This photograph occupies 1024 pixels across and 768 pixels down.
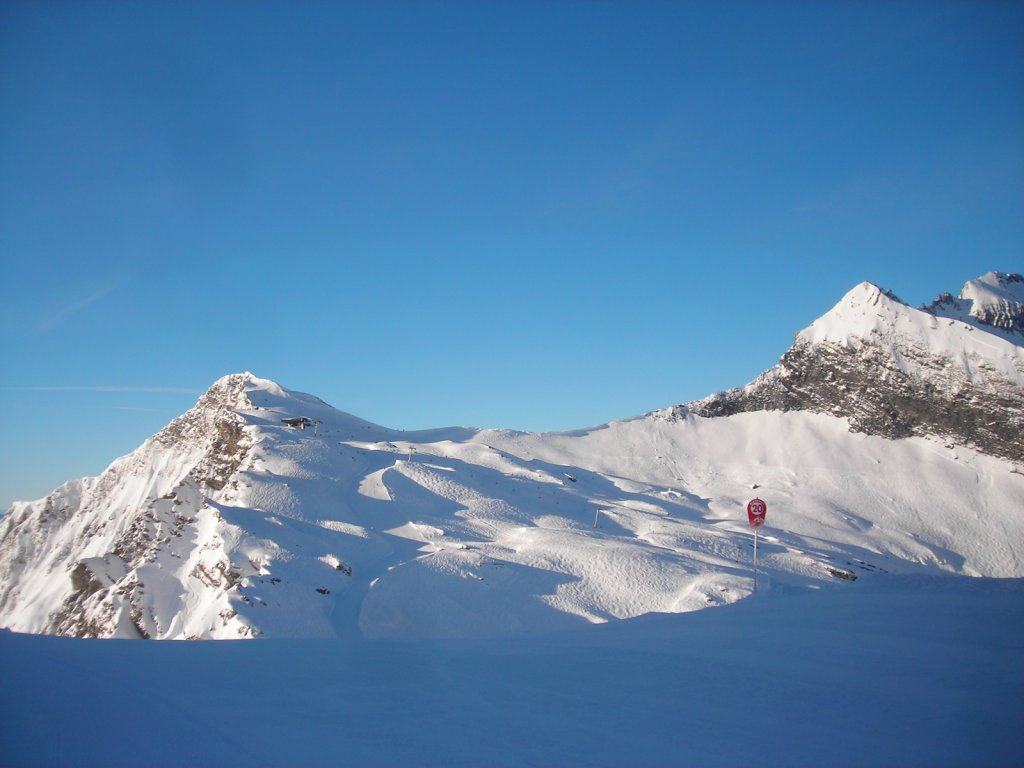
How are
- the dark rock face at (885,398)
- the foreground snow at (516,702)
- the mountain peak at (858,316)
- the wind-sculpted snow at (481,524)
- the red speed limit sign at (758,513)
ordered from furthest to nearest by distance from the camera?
1. the mountain peak at (858,316)
2. the dark rock face at (885,398)
3. the wind-sculpted snow at (481,524)
4. the red speed limit sign at (758,513)
5. the foreground snow at (516,702)

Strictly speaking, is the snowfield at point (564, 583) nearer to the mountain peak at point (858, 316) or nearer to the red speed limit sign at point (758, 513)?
the mountain peak at point (858, 316)

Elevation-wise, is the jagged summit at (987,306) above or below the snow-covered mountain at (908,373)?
above

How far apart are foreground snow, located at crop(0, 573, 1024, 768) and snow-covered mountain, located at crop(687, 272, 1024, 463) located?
55629 mm

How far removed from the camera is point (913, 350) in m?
58.4

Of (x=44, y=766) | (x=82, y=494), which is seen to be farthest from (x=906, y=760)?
(x=82, y=494)

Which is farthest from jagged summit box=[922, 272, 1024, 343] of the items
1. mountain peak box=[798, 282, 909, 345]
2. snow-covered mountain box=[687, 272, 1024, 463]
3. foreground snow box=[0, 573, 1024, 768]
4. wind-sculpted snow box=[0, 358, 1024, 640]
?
foreground snow box=[0, 573, 1024, 768]

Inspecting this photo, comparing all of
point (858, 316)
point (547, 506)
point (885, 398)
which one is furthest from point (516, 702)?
point (858, 316)

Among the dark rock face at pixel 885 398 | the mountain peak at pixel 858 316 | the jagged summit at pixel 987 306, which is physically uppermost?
the jagged summit at pixel 987 306

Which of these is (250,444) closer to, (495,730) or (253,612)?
(253,612)

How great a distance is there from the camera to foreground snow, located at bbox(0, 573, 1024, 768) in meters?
5.59

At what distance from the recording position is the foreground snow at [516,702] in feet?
18.4

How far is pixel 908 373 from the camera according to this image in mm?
58812

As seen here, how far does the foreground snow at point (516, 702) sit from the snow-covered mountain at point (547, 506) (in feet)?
51.1

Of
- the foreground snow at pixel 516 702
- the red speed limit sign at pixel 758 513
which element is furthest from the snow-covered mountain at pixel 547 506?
the foreground snow at pixel 516 702
